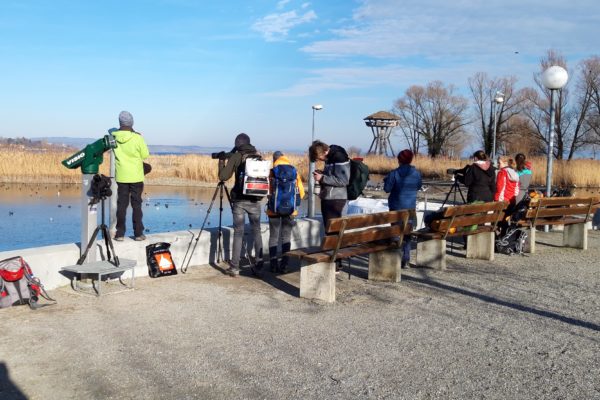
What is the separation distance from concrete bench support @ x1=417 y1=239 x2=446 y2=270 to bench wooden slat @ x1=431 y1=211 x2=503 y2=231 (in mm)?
219

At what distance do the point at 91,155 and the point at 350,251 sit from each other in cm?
321

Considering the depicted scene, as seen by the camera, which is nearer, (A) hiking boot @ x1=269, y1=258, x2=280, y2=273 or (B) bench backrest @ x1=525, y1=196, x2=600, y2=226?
(A) hiking boot @ x1=269, y1=258, x2=280, y2=273

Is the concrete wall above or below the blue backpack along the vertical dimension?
below

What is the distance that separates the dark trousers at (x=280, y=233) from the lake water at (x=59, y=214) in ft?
16.9

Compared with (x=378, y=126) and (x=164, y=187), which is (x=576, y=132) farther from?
(x=164, y=187)

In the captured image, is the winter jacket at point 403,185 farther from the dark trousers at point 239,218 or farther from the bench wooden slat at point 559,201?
the bench wooden slat at point 559,201

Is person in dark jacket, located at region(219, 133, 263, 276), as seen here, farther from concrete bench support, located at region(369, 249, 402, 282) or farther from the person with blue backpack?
concrete bench support, located at region(369, 249, 402, 282)

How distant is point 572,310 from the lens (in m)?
6.88

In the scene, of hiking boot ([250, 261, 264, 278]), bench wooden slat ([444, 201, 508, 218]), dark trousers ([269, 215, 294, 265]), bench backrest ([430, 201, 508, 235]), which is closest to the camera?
hiking boot ([250, 261, 264, 278])

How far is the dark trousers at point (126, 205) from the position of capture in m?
8.20

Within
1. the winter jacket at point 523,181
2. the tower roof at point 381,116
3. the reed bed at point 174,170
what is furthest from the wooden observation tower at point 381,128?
the winter jacket at point 523,181

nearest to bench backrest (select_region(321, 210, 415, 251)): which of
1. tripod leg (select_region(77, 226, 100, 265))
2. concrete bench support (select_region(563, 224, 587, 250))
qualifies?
tripod leg (select_region(77, 226, 100, 265))

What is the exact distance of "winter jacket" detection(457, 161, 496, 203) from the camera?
10.6 meters

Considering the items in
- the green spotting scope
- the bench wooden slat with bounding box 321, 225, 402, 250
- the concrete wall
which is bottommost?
the concrete wall
